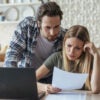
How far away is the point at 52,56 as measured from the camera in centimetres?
198

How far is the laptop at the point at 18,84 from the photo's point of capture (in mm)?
1361

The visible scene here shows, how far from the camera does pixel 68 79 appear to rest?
1624mm

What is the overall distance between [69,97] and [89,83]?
29 centimetres

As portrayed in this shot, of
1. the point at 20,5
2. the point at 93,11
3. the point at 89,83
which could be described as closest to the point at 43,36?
the point at 89,83

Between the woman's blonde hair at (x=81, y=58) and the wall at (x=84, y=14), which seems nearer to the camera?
the woman's blonde hair at (x=81, y=58)

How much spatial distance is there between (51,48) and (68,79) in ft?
1.73

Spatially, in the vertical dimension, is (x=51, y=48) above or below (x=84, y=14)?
below

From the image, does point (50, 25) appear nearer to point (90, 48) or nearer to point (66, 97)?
point (90, 48)

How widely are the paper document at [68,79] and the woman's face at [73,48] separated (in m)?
0.21

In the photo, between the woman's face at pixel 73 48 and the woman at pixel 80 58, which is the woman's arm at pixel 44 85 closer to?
the woman at pixel 80 58

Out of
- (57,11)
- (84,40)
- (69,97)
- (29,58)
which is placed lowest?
(69,97)

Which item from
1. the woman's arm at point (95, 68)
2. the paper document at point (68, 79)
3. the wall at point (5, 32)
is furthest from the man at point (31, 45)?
the wall at point (5, 32)

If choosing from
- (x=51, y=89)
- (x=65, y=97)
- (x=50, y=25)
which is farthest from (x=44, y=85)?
(x=50, y=25)

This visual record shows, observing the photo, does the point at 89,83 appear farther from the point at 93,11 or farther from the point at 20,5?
the point at 20,5
